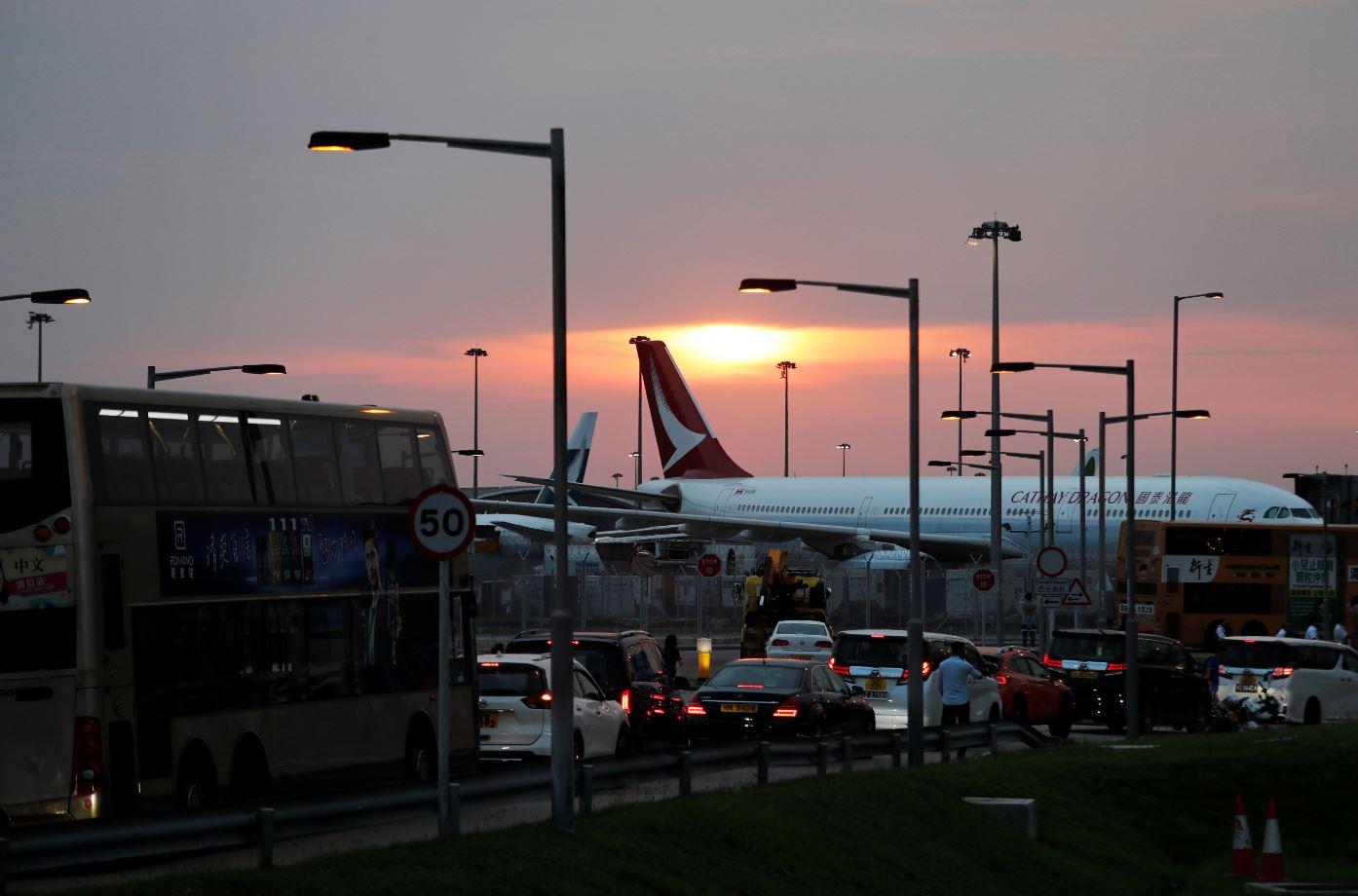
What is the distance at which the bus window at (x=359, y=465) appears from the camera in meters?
19.7

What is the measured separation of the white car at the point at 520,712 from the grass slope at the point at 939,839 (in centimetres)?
361

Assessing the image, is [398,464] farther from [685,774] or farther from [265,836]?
[265,836]

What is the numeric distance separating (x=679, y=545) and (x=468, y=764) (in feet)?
211

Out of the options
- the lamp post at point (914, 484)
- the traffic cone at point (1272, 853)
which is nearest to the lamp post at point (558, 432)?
the traffic cone at point (1272, 853)

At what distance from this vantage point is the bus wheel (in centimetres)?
1667

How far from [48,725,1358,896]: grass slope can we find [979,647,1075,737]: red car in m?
3.64

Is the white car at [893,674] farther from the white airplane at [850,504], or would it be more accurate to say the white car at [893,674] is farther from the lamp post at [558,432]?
the white airplane at [850,504]

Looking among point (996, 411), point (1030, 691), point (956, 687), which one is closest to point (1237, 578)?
point (996, 411)

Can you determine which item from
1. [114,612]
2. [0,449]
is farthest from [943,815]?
[0,449]

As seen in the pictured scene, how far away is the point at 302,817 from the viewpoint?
558 inches

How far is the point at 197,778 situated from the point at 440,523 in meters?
3.95

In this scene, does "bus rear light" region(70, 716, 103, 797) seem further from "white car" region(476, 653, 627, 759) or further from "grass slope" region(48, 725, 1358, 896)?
"white car" region(476, 653, 627, 759)

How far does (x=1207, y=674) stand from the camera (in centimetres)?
3662

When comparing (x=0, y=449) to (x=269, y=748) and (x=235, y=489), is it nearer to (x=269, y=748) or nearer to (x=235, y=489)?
(x=235, y=489)
